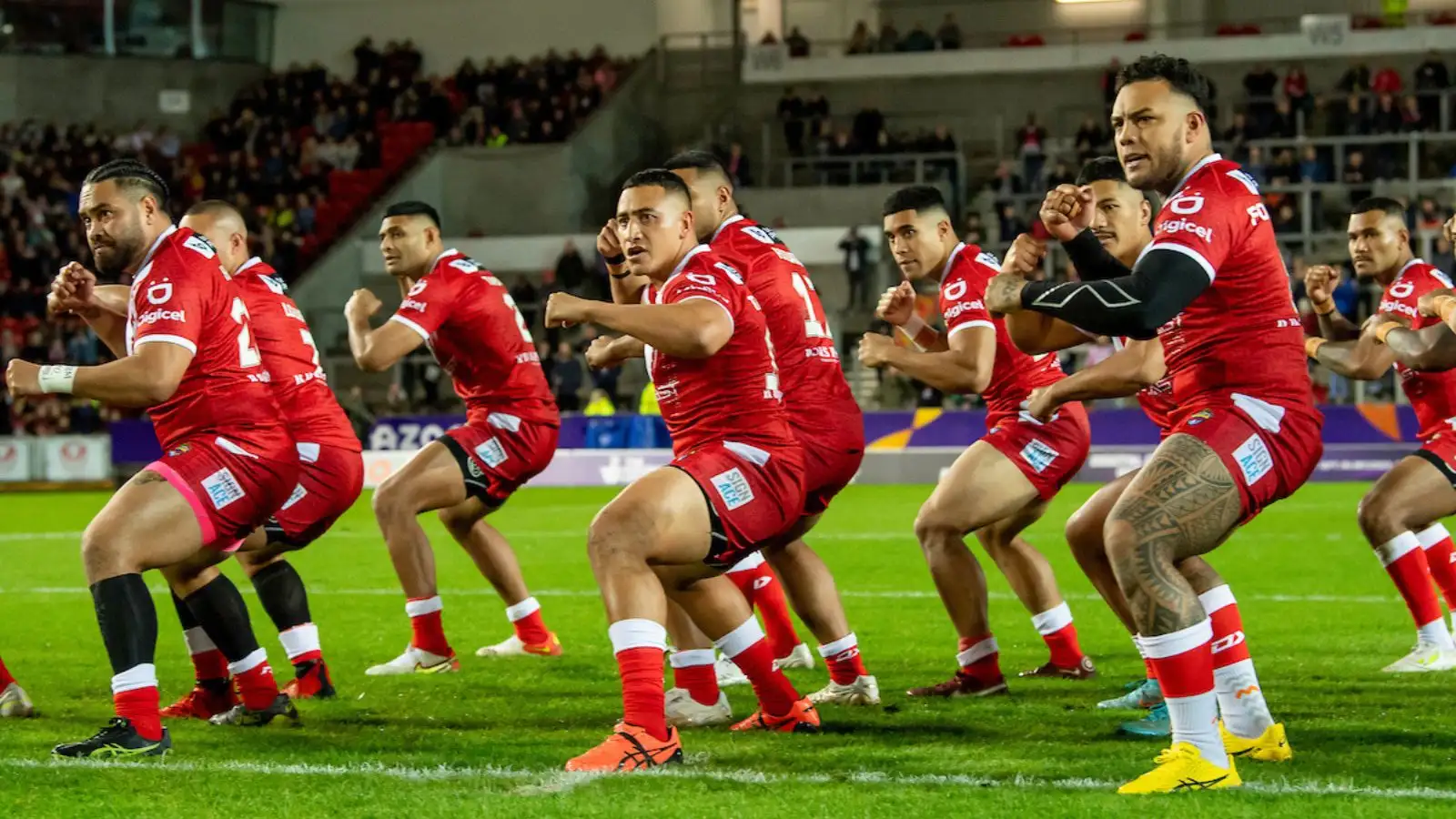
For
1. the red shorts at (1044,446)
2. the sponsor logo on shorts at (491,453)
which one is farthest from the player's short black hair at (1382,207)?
the sponsor logo on shorts at (491,453)

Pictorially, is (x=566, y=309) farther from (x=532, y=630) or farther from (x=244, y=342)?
(x=532, y=630)

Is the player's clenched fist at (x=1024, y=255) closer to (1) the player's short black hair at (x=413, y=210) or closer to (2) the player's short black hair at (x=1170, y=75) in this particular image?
(2) the player's short black hair at (x=1170, y=75)

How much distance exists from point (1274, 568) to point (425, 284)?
26.9ft

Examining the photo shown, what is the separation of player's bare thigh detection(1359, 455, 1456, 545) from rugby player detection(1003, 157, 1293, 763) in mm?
1565

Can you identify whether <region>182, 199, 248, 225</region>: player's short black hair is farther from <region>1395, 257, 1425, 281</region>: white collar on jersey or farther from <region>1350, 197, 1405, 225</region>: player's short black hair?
<region>1395, 257, 1425, 281</region>: white collar on jersey

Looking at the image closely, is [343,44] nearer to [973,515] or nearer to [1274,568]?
[1274,568]

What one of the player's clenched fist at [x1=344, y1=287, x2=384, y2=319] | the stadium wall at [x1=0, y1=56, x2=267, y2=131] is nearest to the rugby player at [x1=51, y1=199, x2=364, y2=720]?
the player's clenched fist at [x1=344, y1=287, x2=384, y2=319]

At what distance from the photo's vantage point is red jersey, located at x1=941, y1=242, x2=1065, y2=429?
8.48 metres

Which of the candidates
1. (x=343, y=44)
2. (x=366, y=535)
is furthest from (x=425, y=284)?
(x=343, y=44)

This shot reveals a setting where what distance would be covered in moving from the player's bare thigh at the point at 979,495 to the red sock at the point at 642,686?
2.43 m

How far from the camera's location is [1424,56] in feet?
114

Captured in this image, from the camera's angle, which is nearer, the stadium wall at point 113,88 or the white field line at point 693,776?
the white field line at point 693,776

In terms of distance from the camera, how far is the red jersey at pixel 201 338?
699 centimetres

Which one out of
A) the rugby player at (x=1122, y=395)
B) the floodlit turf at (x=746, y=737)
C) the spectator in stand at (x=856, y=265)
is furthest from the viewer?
the spectator in stand at (x=856, y=265)
